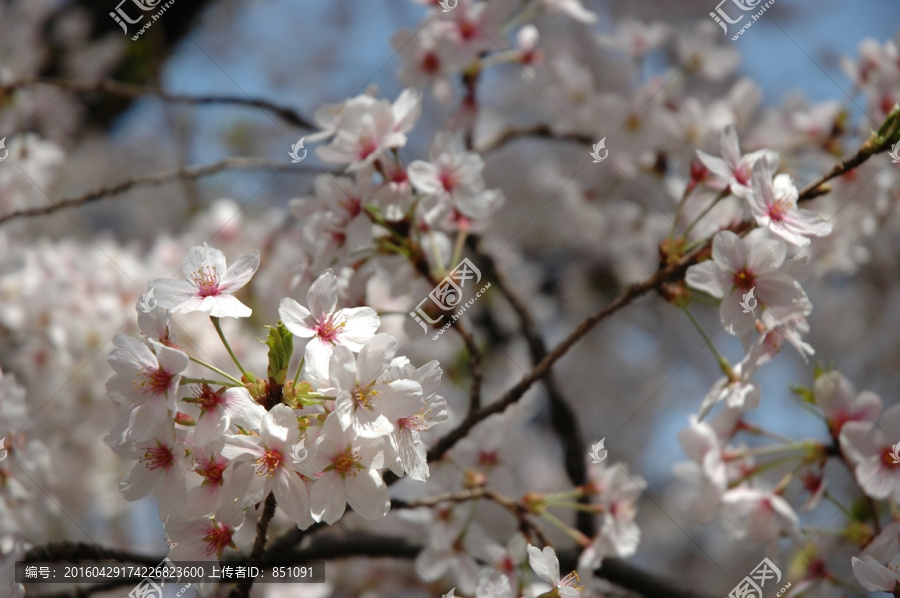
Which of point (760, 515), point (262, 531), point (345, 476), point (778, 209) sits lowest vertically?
point (760, 515)

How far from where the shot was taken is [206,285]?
1104 millimetres

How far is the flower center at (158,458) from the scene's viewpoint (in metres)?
1.04

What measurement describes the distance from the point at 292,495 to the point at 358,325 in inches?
10.3

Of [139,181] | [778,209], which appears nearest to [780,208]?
[778,209]

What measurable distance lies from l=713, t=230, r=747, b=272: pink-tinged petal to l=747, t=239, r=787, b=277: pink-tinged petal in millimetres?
11

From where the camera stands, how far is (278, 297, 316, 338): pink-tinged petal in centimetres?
106

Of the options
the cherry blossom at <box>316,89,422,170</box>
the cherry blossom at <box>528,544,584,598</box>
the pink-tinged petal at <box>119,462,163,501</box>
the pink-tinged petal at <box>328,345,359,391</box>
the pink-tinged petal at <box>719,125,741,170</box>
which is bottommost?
the cherry blossom at <box>528,544,584,598</box>

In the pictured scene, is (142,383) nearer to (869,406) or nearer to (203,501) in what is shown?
(203,501)

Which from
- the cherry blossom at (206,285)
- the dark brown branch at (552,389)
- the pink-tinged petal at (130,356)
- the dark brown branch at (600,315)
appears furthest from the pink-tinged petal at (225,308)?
the dark brown branch at (552,389)

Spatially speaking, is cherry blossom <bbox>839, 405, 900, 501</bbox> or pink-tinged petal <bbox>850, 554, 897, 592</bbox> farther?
cherry blossom <bbox>839, 405, 900, 501</bbox>

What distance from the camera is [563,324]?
13.9 ft
